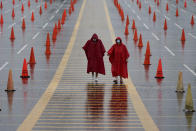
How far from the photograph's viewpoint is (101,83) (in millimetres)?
21703

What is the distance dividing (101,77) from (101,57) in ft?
4.28

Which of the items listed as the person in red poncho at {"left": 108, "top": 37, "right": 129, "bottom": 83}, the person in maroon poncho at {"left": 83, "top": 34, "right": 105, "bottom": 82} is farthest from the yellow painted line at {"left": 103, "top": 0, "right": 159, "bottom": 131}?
the person in maroon poncho at {"left": 83, "top": 34, "right": 105, "bottom": 82}

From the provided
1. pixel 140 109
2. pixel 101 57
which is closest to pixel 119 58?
pixel 101 57

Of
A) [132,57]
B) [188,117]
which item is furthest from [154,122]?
[132,57]

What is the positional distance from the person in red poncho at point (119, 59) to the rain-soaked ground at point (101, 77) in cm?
54

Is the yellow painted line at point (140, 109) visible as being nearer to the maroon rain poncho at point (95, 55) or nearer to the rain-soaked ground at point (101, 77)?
the rain-soaked ground at point (101, 77)

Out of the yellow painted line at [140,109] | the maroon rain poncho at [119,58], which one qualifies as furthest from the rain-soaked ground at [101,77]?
the maroon rain poncho at [119,58]

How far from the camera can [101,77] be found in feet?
76.3

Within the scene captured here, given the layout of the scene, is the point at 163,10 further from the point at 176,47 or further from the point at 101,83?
the point at 101,83

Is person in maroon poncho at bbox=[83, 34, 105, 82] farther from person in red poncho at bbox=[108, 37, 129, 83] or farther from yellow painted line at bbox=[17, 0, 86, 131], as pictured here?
yellow painted line at bbox=[17, 0, 86, 131]

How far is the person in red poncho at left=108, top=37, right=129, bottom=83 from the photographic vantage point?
21484 millimetres

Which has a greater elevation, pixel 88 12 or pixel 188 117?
pixel 88 12

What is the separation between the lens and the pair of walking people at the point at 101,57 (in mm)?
21522

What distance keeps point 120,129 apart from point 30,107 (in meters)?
3.71
